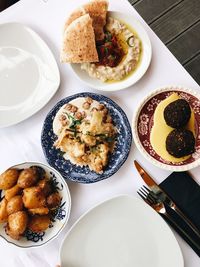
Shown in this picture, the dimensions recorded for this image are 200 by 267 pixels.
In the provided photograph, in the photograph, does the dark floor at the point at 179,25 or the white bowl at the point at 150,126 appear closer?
the white bowl at the point at 150,126

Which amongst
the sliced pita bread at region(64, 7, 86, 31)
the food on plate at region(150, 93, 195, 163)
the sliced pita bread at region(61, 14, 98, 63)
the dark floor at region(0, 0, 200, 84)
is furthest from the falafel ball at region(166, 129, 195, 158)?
the dark floor at region(0, 0, 200, 84)

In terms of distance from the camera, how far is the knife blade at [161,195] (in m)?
1.41

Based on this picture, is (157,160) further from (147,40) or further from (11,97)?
(11,97)

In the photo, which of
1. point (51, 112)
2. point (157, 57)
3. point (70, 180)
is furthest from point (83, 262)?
point (157, 57)

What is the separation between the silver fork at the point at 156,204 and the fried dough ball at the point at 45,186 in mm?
297

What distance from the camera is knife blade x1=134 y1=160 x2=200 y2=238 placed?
1413 mm

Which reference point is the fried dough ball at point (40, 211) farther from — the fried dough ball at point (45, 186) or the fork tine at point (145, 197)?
the fork tine at point (145, 197)

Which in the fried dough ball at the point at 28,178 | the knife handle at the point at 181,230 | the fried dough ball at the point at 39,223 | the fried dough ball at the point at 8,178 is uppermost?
the fried dough ball at the point at 8,178

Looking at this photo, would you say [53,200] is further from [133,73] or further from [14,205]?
[133,73]

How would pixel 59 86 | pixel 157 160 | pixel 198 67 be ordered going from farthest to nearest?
pixel 198 67, pixel 59 86, pixel 157 160

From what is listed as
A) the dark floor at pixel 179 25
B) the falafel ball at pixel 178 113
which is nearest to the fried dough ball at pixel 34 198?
the falafel ball at pixel 178 113

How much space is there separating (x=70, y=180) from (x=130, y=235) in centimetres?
27

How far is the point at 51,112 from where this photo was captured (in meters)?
1.52

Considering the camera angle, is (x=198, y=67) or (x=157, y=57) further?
(x=198, y=67)
